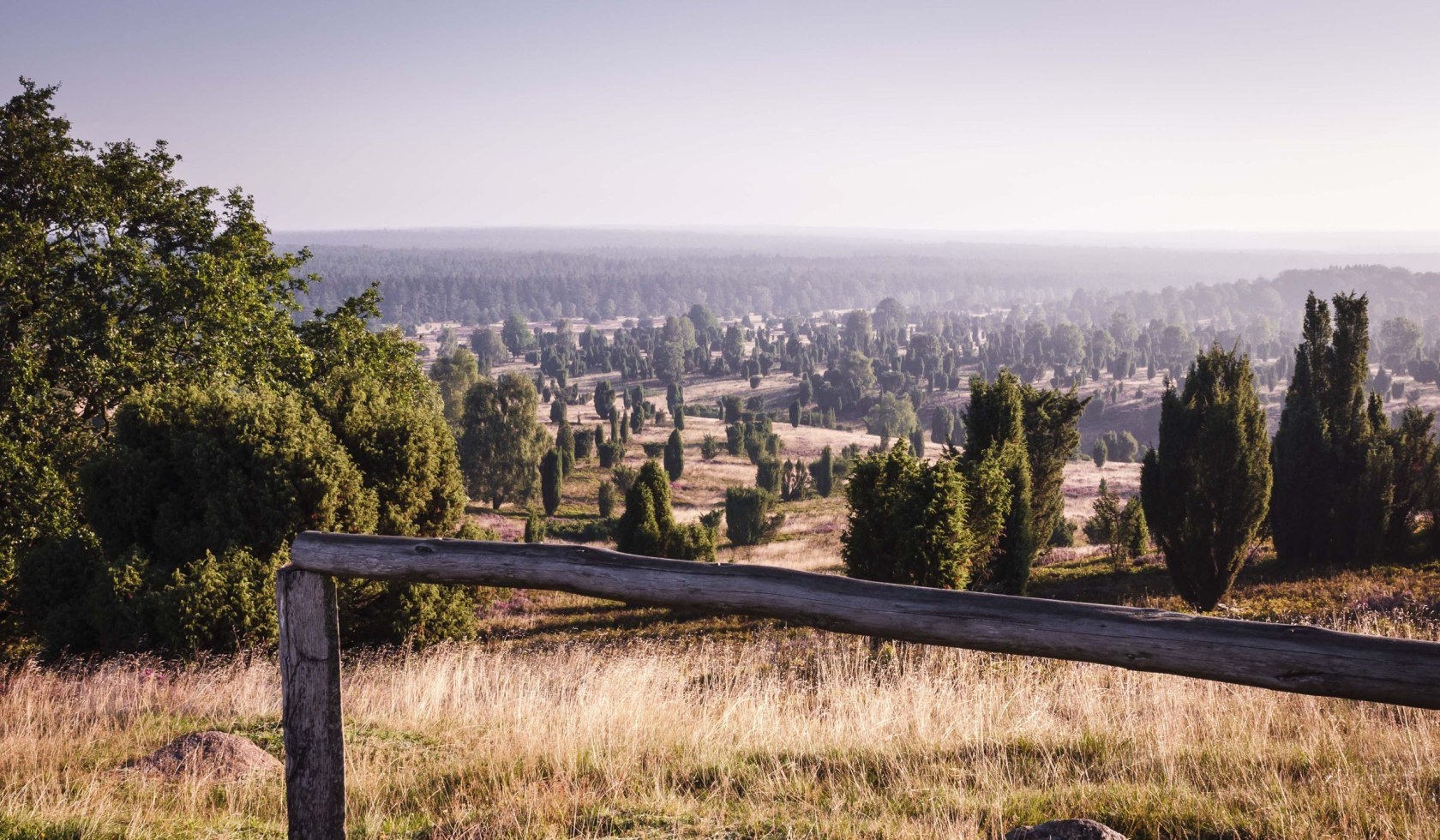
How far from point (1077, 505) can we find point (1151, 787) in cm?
7062

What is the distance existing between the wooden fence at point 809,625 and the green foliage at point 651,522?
24.9 meters

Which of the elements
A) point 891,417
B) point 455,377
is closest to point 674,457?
point 455,377

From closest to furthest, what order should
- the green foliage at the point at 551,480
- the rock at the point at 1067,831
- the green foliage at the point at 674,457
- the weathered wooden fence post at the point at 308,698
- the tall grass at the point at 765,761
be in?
the rock at the point at 1067,831
the weathered wooden fence post at the point at 308,698
the tall grass at the point at 765,761
the green foliage at the point at 551,480
the green foliage at the point at 674,457

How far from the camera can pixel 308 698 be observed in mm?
3996

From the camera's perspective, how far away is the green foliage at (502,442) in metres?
58.4

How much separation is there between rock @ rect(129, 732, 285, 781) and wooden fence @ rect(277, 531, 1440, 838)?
1.73 m

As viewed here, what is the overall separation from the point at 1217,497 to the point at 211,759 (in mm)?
23185

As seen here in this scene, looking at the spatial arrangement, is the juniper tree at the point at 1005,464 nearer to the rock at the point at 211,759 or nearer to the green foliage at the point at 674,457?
the rock at the point at 211,759

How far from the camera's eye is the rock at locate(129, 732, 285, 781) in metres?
5.28

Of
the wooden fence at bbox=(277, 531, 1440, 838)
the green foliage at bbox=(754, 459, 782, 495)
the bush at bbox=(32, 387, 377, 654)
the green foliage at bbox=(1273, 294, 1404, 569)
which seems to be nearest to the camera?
the wooden fence at bbox=(277, 531, 1440, 838)

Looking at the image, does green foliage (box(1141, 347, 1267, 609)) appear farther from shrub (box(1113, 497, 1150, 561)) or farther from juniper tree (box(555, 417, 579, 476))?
juniper tree (box(555, 417, 579, 476))

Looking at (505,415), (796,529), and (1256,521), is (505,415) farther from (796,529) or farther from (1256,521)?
(1256,521)

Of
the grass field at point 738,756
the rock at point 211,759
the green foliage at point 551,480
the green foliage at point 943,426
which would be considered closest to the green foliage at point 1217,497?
the grass field at point 738,756

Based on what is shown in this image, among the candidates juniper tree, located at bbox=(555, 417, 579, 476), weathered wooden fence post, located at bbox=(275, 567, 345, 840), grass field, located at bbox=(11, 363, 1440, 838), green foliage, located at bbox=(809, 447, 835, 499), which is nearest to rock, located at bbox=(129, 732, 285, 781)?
grass field, located at bbox=(11, 363, 1440, 838)
